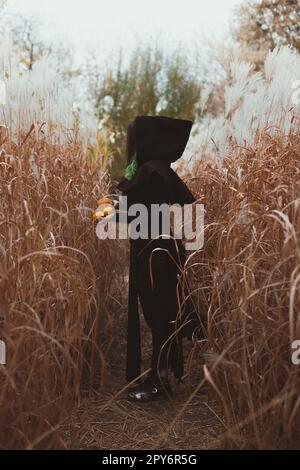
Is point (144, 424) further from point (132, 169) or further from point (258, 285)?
point (132, 169)

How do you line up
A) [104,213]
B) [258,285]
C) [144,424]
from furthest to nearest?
[104,213] → [144,424] → [258,285]

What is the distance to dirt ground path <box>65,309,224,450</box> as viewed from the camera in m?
Result: 2.12

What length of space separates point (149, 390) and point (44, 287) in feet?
2.79

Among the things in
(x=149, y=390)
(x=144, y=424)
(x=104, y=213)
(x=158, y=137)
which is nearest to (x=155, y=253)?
(x=104, y=213)

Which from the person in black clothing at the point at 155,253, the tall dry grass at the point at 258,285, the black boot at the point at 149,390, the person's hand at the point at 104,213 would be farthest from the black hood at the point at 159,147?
the black boot at the point at 149,390

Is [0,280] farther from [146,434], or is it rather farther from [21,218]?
[146,434]

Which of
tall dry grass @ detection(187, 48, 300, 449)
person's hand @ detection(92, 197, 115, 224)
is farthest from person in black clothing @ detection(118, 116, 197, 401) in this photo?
tall dry grass @ detection(187, 48, 300, 449)

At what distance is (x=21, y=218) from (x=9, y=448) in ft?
3.05

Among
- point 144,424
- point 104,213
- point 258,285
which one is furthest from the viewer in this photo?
point 104,213

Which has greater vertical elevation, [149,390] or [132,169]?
[132,169]

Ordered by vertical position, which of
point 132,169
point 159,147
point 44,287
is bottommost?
point 44,287

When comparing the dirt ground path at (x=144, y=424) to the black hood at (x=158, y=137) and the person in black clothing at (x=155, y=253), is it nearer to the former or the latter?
the person in black clothing at (x=155, y=253)

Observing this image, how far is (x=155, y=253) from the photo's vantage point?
2.53 metres
